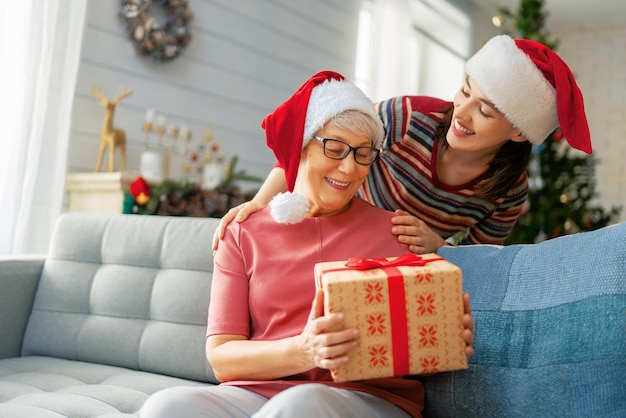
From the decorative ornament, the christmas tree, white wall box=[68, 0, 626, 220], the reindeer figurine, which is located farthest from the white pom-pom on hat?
the christmas tree

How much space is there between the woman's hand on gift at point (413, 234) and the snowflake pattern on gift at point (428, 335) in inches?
12.5

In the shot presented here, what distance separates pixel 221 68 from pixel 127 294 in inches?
105

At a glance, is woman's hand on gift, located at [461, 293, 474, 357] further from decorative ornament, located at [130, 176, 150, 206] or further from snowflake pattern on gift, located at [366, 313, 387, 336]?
decorative ornament, located at [130, 176, 150, 206]

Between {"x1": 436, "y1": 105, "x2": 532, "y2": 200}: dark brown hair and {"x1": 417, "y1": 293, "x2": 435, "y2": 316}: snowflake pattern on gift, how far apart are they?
0.66 meters

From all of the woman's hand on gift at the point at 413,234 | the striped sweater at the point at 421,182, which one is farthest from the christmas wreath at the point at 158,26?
the woman's hand on gift at the point at 413,234

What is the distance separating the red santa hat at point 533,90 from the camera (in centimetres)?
159

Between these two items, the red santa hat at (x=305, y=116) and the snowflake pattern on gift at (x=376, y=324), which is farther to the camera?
the red santa hat at (x=305, y=116)

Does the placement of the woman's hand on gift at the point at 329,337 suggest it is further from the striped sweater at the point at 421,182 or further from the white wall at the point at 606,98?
the white wall at the point at 606,98

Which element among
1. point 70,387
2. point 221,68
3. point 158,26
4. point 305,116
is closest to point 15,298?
point 70,387

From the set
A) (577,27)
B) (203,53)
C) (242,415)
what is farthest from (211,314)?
(577,27)

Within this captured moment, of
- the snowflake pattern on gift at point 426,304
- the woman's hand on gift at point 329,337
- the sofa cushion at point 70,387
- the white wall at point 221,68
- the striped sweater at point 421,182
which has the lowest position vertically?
the sofa cushion at point 70,387

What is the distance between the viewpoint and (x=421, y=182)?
183 cm

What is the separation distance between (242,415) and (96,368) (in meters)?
0.85

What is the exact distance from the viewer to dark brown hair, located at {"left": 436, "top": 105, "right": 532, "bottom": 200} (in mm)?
1774
